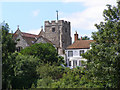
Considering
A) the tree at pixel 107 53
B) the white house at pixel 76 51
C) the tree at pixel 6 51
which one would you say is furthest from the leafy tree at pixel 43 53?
the tree at pixel 107 53

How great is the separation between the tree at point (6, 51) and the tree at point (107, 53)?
960 cm

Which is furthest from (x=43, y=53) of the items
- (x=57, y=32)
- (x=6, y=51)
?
(x=57, y=32)

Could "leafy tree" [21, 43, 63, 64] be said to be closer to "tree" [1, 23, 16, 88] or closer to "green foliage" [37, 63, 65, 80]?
"green foliage" [37, 63, 65, 80]

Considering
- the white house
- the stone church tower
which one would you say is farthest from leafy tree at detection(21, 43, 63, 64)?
the stone church tower

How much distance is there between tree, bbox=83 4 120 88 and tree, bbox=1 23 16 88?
9.60 metres

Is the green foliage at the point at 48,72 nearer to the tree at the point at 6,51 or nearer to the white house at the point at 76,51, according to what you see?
the tree at the point at 6,51

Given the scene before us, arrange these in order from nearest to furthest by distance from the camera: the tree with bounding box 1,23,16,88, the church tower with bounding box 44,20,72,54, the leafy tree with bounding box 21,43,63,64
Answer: the tree with bounding box 1,23,16,88 < the leafy tree with bounding box 21,43,63,64 < the church tower with bounding box 44,20,72,54

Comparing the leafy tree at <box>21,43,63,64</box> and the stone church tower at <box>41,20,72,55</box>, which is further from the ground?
the stone church tower at <box>41,20,72,55</box>

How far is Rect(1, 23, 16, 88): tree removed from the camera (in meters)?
28.2

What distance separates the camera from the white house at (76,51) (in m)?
64.1

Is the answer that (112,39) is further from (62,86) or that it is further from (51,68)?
(51,68)

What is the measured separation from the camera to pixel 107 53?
78.1ft

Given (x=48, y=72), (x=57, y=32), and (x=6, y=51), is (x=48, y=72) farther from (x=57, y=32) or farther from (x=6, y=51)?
Answer: (x=57, y=32)

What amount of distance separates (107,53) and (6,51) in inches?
499
